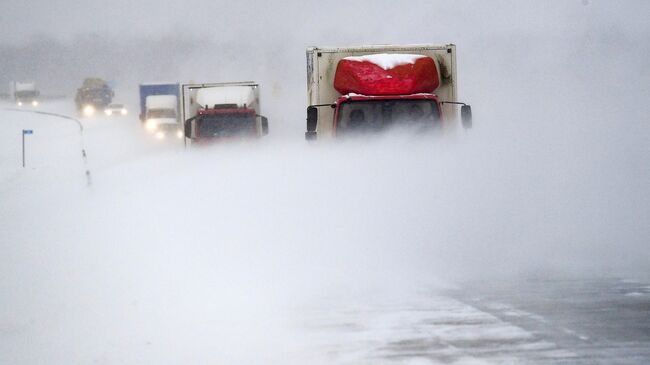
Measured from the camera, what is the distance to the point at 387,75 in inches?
687

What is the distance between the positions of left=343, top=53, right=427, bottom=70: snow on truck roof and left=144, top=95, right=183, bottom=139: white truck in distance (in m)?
37.4

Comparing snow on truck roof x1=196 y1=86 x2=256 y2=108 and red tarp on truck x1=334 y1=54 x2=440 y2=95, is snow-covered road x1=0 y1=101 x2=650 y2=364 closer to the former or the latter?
red tarp on truck x1=334 y1=54 x2=440 y2=95

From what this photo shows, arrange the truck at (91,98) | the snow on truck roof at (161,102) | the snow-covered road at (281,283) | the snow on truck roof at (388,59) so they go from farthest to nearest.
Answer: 1. the truck at (91,98)
2. the snow on truck roof at (161,102)
3. the snow on truck roof at (388,59)
4. the snow-covered road at (281,283)

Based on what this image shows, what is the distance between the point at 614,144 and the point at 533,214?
3.18 metres

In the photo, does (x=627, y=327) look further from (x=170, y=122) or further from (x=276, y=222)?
(x=170, y=122)

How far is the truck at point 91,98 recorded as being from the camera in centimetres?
9938

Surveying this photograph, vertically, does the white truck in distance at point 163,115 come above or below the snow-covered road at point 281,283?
above

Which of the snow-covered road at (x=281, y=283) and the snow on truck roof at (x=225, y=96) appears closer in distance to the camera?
the snow-covered road at (x=281, y=283)

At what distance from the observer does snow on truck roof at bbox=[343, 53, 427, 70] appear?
1772cm

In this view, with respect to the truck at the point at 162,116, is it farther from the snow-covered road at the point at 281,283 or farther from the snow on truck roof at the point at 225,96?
the snow-covered road at the point at 281,283

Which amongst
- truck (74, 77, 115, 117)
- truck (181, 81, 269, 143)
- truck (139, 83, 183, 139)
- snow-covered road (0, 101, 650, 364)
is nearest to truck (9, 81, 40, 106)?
truck (74, 77, 115, 117)

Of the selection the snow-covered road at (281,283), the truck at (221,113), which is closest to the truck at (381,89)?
the snow-covered road at (281,283)

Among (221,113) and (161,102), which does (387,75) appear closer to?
(221,113)

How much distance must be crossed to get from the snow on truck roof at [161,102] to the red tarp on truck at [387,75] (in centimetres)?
3770
